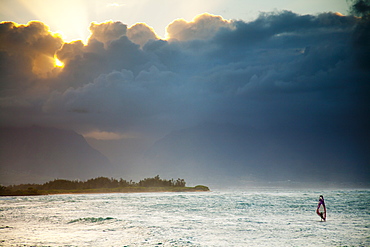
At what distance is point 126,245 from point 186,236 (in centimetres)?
510

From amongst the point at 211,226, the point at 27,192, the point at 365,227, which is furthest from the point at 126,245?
the point at 27,192

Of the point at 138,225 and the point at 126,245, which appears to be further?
the point at 138,225

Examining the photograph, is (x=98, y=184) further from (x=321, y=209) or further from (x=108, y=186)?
(x=321, y=209)

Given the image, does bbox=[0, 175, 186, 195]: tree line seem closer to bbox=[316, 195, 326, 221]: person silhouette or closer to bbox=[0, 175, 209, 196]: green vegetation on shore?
bbox=[0, 175, 209, 196]: green vegetation on shore

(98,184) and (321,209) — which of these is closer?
(321,209)

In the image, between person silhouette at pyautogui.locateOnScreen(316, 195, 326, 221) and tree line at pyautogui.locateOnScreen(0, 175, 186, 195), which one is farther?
tree line at pyautogui.locateOnScreen(0, 175, 186, 195)

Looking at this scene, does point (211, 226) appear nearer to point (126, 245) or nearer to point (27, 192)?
point (126, 245)

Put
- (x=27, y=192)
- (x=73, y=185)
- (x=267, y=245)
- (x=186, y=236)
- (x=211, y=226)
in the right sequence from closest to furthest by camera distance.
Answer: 1. (x=267, y=245)
2. (x=186, y=236)
3. (x=211, y=226)
4. (x=27, y=192)
5. (x=73, y=185)

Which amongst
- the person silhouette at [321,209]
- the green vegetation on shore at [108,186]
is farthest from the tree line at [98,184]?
the person silhouette at [321,209]

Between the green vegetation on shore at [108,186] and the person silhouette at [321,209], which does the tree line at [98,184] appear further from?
the person silhouette at [321,209]

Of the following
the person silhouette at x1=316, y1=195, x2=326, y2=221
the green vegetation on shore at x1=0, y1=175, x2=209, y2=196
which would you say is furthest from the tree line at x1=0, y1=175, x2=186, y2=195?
the person silhouette at x1=316, y1=195, x2=326, y2=221

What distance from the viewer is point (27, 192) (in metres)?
129

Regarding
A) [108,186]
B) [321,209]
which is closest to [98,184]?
[108,186]

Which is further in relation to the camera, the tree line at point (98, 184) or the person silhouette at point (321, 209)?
the tree line at point (98, 184)
